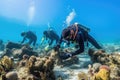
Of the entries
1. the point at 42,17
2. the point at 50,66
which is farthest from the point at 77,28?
the point at 42,17

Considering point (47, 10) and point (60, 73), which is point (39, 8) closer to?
point (47, 10)

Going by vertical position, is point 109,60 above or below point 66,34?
below

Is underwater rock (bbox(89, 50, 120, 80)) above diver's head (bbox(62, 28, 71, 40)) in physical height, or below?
below

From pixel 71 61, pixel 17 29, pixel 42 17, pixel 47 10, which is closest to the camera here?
pixel 71 61

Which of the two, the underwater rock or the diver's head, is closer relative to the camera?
the underwater rock

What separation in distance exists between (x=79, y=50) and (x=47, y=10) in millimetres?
131474

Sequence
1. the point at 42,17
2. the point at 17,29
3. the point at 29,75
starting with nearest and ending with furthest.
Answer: the point at 29,75 < the point at 42,17 < the point at 17,29

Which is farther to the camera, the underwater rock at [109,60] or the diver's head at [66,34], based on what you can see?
the diver's head at [66,34]

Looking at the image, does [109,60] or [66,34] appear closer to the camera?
[66,34]

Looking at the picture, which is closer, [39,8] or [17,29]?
[39,8]

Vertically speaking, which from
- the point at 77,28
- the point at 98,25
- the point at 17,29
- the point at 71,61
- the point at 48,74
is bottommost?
the point at 48,74

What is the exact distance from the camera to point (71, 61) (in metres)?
11.2

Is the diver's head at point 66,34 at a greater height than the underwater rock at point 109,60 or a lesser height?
greater

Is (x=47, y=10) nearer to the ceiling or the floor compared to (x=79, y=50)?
nearer to the ceiling
